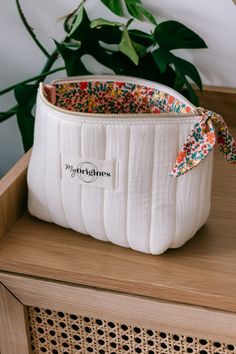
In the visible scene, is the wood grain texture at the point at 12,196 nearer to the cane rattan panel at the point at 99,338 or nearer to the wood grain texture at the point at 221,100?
the cane rattan panel at the point at 99,338

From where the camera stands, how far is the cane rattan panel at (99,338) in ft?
2.94

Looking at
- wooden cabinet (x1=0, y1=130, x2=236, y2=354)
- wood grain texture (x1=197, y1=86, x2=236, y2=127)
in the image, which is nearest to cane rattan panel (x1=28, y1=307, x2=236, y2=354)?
wooden cabinet (x1=0, y1=130, x2=236, y2=354)

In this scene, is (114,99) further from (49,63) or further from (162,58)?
(49,63)

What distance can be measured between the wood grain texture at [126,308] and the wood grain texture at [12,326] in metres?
0.02

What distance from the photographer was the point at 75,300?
0.91m

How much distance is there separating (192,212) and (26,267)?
0.82ft

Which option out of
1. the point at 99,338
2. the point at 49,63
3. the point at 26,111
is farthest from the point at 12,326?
the point at 49,63

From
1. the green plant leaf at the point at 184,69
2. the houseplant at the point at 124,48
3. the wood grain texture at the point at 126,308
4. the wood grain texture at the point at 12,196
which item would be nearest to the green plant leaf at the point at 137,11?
the houseplant at the point at 124,48

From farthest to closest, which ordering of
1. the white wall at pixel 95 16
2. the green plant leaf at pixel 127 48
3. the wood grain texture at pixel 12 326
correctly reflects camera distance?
the white wall at pixel 95 16, the green plant leaf at pixel 127 48, the wood grain texture at pixel 12 326

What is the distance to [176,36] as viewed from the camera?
1.13 m

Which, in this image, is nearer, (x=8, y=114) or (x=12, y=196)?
(x=12, y=196)

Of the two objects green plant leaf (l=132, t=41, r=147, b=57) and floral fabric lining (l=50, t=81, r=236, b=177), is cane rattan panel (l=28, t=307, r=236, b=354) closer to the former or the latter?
floral fabric lining (l=50, t=81, r=236, b=177)

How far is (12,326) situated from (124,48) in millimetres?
→ 512

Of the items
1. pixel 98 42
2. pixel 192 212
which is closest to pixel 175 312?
pixel 192 212
